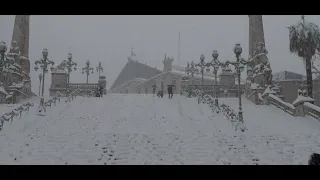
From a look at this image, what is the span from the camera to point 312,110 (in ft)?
46.4

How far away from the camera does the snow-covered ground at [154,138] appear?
31.4ft

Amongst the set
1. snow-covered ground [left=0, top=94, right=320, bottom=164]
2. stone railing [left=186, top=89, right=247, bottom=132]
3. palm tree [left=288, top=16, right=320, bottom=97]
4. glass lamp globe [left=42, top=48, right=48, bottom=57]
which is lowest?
snow-covered ground [left=0, top=94, right=320, bottom=164]

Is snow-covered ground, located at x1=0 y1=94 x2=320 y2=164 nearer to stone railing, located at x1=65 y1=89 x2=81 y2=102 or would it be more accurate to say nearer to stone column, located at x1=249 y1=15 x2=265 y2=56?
stone railing, located at x1=65 y1=89 x2=81 y2=102

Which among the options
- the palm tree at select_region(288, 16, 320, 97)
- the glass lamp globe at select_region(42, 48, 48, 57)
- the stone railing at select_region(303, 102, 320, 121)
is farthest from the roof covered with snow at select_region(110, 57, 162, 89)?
the stone railing at select_region(303, 102, 320, 121)

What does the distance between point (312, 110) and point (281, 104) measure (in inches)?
87.5

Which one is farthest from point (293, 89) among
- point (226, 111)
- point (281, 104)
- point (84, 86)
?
point (84, 86)

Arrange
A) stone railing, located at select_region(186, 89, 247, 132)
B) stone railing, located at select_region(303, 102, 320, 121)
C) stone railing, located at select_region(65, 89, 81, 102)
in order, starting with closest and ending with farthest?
1. stone railing, located at select_region(186, 89, 247, 132)
2. stone railing, located at select_region(303, 102, 320, 121)
3. stone railing, located at select_region(65, 89, 81, 102)

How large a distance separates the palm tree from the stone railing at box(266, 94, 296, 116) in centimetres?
195

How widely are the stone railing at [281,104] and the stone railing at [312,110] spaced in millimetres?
530

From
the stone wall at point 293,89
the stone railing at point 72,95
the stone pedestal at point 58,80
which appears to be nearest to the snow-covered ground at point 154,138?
the stone railing at point 72,95

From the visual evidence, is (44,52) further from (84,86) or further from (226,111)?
(84,86)

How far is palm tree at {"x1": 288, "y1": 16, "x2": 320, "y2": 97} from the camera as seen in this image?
17953 mm
